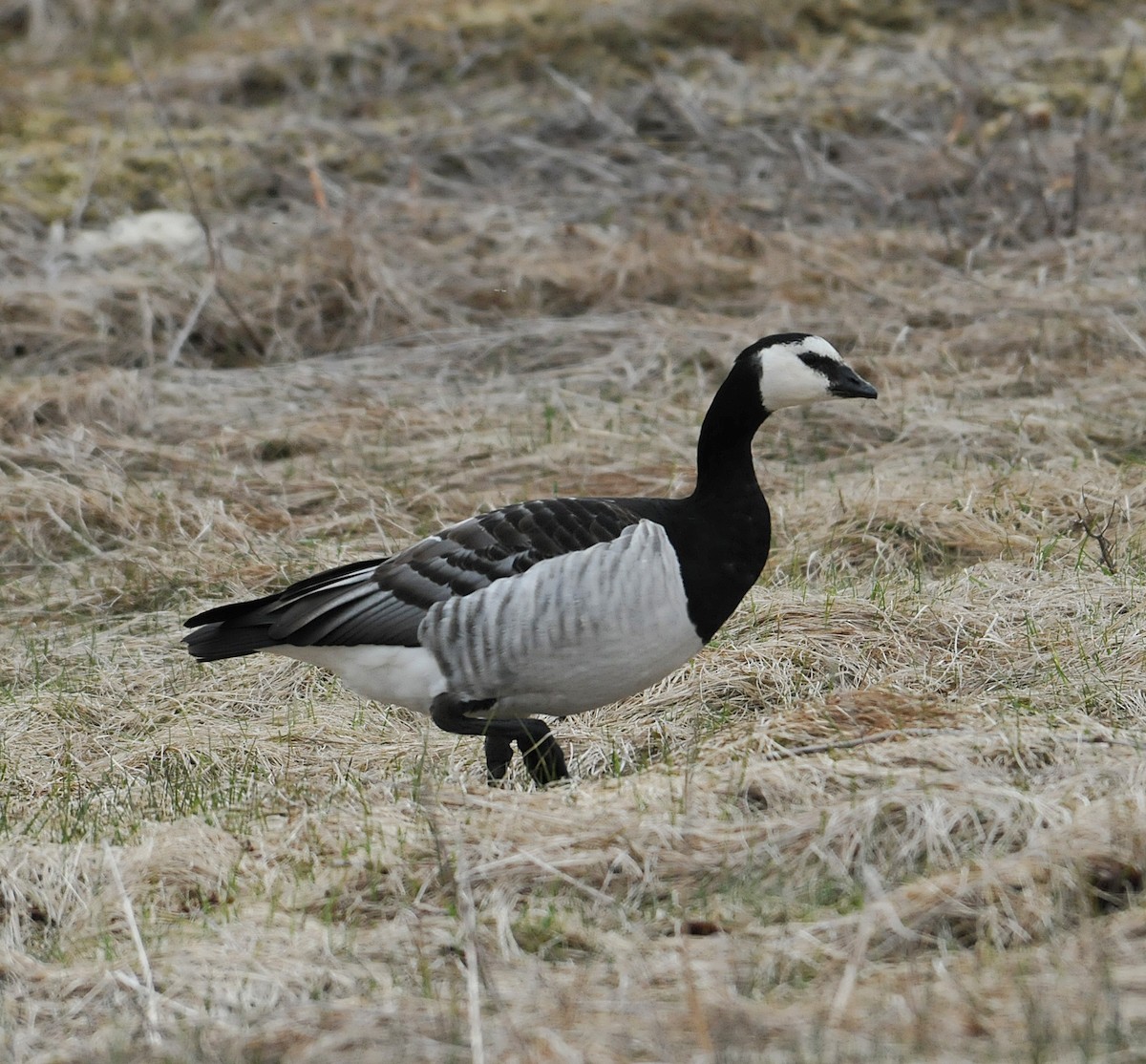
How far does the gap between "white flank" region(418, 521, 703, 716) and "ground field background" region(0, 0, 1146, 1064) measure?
31 cm

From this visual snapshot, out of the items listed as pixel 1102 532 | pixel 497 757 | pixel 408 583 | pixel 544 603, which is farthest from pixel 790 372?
pixel 1102 532

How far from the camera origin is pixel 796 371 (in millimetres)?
5438

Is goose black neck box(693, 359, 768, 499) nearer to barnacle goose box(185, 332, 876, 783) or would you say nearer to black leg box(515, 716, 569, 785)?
barnacle goose box(185, 332, 876, 783)

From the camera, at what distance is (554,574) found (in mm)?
4953

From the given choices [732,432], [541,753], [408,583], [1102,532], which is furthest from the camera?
[1102,532]

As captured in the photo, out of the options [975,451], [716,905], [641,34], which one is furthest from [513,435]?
[641,34]

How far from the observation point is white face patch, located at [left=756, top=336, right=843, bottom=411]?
5.44 m

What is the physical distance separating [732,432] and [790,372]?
0.87 ft

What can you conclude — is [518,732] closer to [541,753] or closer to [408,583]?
[541,753]

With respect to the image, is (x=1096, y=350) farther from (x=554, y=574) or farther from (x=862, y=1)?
(x=862, y=1)

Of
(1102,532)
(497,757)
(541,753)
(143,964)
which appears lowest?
(1102,532)

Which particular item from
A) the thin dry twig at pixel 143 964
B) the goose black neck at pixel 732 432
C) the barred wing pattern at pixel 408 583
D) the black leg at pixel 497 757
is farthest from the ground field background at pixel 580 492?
the goose black neck at pixel 732 432

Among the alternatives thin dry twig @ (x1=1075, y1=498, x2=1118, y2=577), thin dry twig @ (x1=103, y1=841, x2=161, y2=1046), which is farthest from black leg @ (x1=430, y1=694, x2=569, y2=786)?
thin dry twig @ (x1=1075, y1=498, x2=1118, y2=577)

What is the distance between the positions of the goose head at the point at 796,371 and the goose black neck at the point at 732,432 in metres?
0.03
